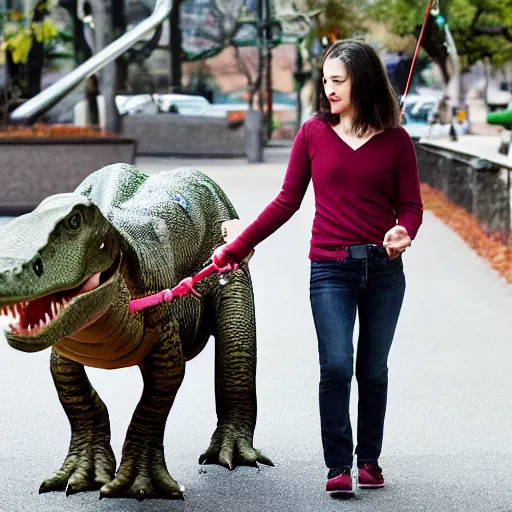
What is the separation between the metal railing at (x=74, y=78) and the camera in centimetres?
2153

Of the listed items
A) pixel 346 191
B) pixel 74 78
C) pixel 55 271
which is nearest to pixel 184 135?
pixel 74 78

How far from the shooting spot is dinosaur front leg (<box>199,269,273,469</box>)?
5.75m

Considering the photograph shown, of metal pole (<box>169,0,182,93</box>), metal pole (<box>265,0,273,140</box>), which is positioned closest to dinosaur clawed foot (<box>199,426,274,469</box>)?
metal pole (<box>169,0,182,93</box>)

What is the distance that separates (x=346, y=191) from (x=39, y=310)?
1433 millimetres

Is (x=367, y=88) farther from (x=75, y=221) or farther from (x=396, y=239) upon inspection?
(x=75, y=221)

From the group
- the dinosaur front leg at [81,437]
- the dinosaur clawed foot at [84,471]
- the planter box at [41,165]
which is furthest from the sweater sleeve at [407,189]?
the planter box at [41,165]

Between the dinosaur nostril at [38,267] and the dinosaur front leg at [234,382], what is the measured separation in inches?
73.9

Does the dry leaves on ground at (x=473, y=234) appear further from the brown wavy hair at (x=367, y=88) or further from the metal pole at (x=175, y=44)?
the metal pole at (x=175, y=44)

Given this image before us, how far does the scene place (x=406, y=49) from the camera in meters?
43.2

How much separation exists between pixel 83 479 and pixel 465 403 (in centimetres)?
254

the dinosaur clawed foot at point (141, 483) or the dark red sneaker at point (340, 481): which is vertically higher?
the dinosaur clawed foot at point (141, 483)

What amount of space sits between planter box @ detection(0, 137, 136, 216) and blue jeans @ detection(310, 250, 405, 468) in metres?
12.8

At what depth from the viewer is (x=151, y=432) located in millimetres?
5082

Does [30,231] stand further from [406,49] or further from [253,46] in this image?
[406,49]
